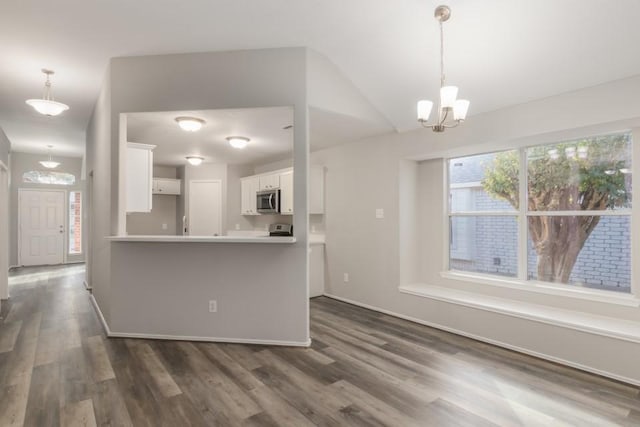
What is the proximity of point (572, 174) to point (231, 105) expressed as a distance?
338 cm

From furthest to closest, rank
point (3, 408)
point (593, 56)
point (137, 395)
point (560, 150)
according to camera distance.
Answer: point (560, 150) < point (593, 56) < point (137, 395) < point (3, 408)

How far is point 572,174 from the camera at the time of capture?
327cm

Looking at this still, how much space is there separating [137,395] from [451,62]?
365 cm

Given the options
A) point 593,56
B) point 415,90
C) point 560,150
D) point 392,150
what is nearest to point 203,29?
point 415,90

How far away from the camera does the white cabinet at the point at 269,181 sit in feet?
19.3

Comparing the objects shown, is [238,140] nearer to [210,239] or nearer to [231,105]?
[231,105]

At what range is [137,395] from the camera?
2.37m

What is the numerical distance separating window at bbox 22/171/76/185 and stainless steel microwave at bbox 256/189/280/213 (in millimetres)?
5647

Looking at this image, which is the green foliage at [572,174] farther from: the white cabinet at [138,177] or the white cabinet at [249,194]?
the white cabinet at [249,194]

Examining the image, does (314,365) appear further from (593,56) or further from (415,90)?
(593,56)

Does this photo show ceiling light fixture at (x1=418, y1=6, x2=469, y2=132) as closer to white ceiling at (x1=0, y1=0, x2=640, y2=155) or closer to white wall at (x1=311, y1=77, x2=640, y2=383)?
white ceiling at (x1=0, y1=0, x2=640, y2=155)

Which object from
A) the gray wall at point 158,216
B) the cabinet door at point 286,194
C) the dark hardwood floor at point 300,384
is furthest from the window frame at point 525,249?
the gray wall at point 158,216

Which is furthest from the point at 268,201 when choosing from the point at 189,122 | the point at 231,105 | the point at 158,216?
the point at 158,216

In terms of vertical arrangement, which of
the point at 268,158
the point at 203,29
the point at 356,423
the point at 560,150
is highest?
the point at 203,29
